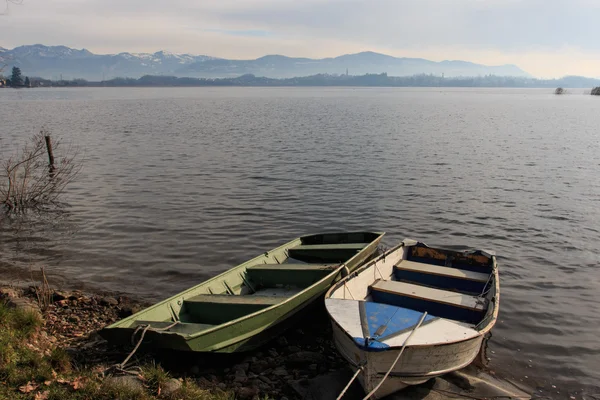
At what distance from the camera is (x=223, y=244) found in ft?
56.8

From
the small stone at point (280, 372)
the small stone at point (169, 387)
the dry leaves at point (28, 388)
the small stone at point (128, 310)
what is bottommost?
the small stone at point (280, 372)

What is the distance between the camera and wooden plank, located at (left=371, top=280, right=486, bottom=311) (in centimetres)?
1039

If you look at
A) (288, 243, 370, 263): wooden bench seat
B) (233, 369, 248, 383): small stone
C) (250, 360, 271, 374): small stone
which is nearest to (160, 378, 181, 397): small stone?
(233, 369, 248, 383): small stone

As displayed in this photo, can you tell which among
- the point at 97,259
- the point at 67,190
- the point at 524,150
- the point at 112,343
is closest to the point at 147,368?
the point at 112,343

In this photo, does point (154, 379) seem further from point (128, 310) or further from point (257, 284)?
point (257, 284)

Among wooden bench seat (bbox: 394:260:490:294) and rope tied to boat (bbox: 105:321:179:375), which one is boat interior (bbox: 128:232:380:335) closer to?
rope tied to boat (bbox: 105:321:179:375)

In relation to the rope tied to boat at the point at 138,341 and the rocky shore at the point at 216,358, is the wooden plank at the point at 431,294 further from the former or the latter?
the rope tied to boat at the point at 138,341

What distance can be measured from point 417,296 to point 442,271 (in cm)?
211

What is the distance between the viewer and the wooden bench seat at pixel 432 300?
402 inches

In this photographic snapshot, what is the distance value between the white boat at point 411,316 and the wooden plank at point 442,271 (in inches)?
0.5

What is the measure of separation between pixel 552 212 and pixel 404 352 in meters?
17.4

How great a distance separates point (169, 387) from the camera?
7344 millimetres

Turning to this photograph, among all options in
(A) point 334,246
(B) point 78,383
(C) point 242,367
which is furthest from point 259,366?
(A) point 334,246

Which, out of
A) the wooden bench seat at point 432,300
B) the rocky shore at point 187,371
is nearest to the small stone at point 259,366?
the rocky shore at point 187,371
